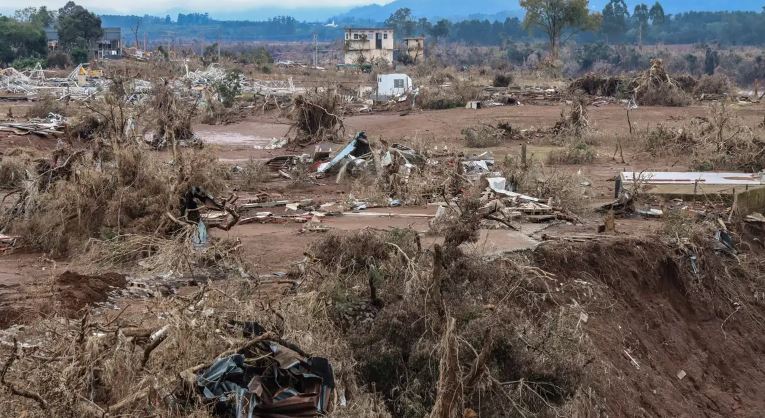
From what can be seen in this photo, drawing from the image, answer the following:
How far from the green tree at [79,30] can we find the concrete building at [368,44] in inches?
683

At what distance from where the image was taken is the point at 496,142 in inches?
756

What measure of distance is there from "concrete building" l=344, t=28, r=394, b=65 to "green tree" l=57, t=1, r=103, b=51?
1736 centimetres

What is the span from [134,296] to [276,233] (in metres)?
2.57

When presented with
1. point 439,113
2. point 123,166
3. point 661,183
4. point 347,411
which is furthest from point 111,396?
point 439,113

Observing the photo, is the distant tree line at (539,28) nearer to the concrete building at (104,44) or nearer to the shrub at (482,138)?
the concrete building at (104,44)

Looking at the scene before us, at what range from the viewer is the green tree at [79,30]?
6128 centimetres

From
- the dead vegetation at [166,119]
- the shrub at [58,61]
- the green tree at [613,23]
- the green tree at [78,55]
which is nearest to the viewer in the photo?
the dead vegetation at [166,119]

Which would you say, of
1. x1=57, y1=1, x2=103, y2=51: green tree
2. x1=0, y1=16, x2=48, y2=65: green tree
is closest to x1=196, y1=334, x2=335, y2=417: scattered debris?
x1=0, y1=16, x2=48, y2=65: green tree

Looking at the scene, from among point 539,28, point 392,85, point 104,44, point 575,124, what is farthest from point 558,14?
point 575,124

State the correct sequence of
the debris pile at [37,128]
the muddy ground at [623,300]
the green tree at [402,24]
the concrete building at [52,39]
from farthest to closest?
the green tree at [402,24] → the concrete building at [52,39] → the debris pile at [37,128] → the muddy ground at [623,300]

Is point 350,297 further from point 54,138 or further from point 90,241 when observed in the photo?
point 54,138

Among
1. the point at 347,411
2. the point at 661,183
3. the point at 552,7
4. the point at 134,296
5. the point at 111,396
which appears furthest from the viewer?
the point at 552,7

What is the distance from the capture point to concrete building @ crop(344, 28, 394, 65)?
214 feet

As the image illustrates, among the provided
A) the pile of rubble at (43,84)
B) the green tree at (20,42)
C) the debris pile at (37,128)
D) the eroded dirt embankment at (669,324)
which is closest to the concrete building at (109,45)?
the green tree at (20,42)
